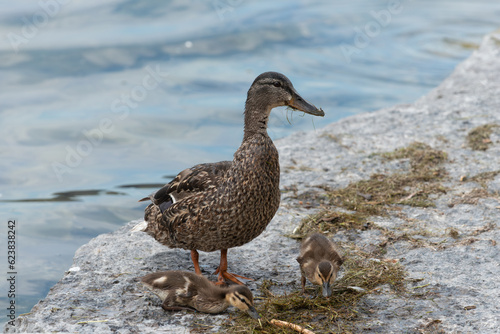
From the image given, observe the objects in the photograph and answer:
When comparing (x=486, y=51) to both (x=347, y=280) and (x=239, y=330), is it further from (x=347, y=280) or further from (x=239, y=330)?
(x=239, y=330)

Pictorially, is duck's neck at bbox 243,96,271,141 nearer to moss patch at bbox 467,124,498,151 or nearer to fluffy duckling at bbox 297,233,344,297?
fluffy duckling at bbox 297,233,344,297

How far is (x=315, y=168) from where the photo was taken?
7.14 metres

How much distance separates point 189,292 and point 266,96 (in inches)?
64.3

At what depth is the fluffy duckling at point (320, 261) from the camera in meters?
4.48

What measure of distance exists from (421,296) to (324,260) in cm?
69

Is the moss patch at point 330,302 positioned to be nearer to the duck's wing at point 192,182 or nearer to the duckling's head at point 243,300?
the duckling's head at point 243,300

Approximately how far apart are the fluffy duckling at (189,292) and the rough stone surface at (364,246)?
74 mm

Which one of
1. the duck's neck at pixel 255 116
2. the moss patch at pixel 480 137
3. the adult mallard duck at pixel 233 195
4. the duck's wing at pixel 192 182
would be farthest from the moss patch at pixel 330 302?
the moss patch at pixel 480 137

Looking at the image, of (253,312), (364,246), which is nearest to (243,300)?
(253,312)

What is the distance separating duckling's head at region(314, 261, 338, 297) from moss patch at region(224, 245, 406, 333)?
9 cm

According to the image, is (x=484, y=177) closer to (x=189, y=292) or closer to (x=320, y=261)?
(x=320, y=261)

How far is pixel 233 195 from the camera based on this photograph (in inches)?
191

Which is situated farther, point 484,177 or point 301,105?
point 484,177

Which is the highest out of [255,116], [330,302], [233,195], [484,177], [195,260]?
[255,116]
